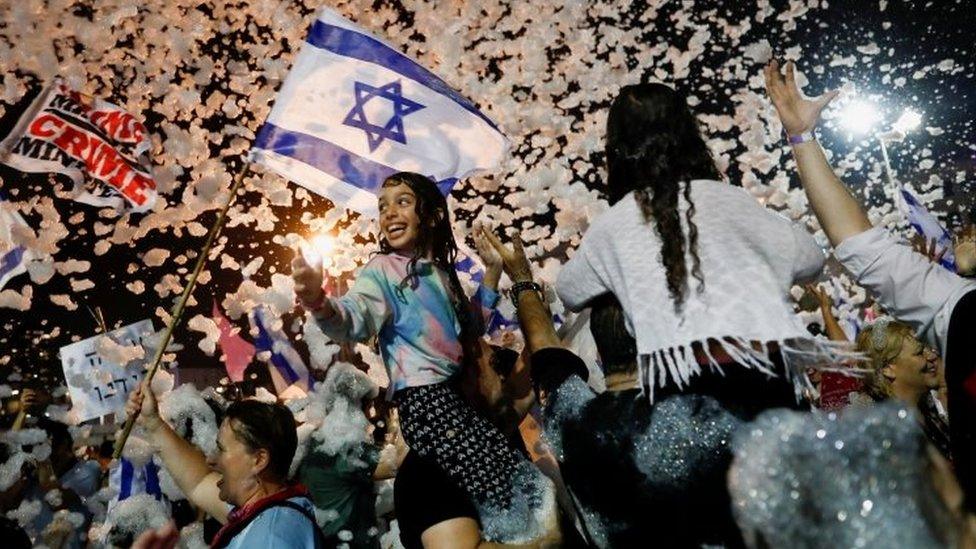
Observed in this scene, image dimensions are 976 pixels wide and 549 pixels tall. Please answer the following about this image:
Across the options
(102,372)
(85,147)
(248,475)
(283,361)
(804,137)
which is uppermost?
(804,137)

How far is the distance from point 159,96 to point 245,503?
17.1 feet

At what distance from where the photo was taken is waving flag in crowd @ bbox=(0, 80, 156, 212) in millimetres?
6504

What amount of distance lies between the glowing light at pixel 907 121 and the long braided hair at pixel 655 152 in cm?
2334

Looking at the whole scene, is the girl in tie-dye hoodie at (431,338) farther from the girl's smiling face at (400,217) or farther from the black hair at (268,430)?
the black hair at (268,430)

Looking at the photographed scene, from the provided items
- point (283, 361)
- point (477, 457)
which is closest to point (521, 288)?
point (477, 457)

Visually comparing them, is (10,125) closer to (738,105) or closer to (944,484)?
(738,105)

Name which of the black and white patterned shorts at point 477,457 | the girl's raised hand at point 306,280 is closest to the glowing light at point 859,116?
the black and white patterned shorts at point 477,457

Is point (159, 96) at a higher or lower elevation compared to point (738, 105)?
lower

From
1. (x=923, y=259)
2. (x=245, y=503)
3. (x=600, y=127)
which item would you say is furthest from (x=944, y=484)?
(x=600, y=127)

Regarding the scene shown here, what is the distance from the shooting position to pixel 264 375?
17.1 meters

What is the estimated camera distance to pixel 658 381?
189 cm

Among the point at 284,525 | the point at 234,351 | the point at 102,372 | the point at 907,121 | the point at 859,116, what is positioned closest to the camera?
the point at 284,525

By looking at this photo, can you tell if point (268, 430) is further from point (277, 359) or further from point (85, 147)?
point (85, 147)

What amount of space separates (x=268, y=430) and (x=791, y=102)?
2.39m
